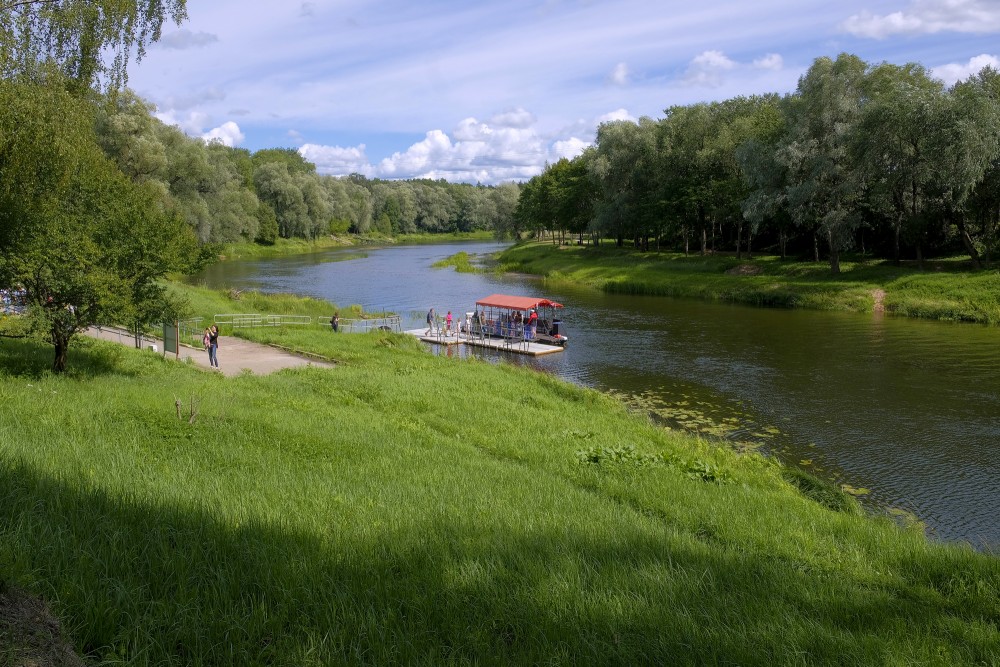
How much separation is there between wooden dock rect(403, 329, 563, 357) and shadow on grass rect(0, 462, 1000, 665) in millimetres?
26088

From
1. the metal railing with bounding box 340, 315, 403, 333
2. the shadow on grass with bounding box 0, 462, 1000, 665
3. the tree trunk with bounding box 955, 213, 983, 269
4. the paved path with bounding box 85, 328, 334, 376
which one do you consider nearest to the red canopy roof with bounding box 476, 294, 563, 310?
the metal railing with bounding box 340, 315, 403, 333

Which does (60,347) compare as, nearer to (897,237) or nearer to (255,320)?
(255,320)

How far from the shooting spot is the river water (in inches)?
623

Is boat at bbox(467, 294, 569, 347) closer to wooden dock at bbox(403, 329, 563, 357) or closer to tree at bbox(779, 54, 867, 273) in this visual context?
wooden dock at bbox(403, 329, 563, 357)

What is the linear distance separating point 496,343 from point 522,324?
242 centimetres

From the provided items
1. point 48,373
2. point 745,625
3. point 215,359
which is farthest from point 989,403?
point 48,373

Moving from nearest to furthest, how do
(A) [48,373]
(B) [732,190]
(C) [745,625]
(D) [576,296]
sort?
(C) [745,625]
(A) [48,373]
(D) [576,296]
(B) [732,190]

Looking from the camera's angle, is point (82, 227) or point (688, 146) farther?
point (688, 146)

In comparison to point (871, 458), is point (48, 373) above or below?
above

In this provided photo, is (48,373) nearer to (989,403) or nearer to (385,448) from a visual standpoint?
(385,448)

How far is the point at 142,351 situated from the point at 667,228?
52.8 metres

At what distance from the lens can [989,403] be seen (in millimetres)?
22469

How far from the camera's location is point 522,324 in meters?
37.9

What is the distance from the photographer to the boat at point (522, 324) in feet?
119
